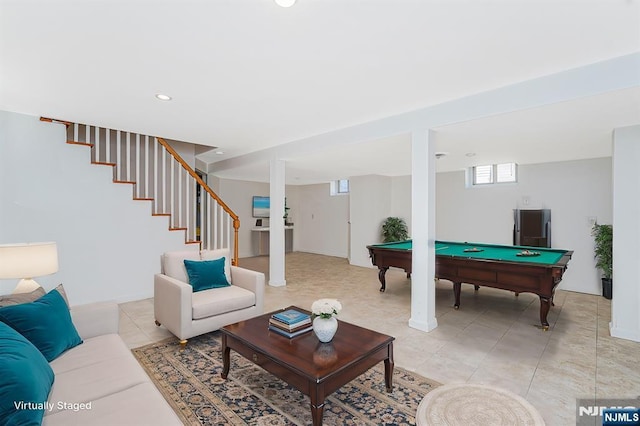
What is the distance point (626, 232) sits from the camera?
3.29m

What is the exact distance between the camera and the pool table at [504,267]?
3.48 m

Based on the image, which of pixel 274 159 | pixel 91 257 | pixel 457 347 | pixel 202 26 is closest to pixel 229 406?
pixel 457 347

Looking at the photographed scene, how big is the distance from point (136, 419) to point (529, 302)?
507 cm

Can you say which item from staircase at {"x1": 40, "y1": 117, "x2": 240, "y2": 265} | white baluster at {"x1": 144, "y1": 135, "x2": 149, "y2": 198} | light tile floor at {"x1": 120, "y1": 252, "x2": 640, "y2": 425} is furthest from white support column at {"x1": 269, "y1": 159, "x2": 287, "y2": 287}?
white baluster at {"x1": 144, "y1": 135, "x2": 149, "y2": 198}

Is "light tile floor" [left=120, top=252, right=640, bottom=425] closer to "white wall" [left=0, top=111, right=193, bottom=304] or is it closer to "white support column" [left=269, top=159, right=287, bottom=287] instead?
"white support column" [left=269, top=159, right=287, bottom=287]

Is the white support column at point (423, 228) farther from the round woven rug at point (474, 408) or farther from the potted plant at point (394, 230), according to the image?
the potted plant at point (394, 230)

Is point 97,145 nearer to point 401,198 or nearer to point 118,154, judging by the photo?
point 118,154

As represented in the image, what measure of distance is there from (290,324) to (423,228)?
196 cm

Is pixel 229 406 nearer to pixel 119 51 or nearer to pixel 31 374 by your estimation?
pixel 31 374

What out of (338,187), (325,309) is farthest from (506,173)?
(325,309)

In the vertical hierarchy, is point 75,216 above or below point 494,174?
below

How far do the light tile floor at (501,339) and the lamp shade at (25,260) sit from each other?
113cm

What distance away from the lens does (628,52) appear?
7.68 ft

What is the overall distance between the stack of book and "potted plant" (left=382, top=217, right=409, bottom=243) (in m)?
5.07
